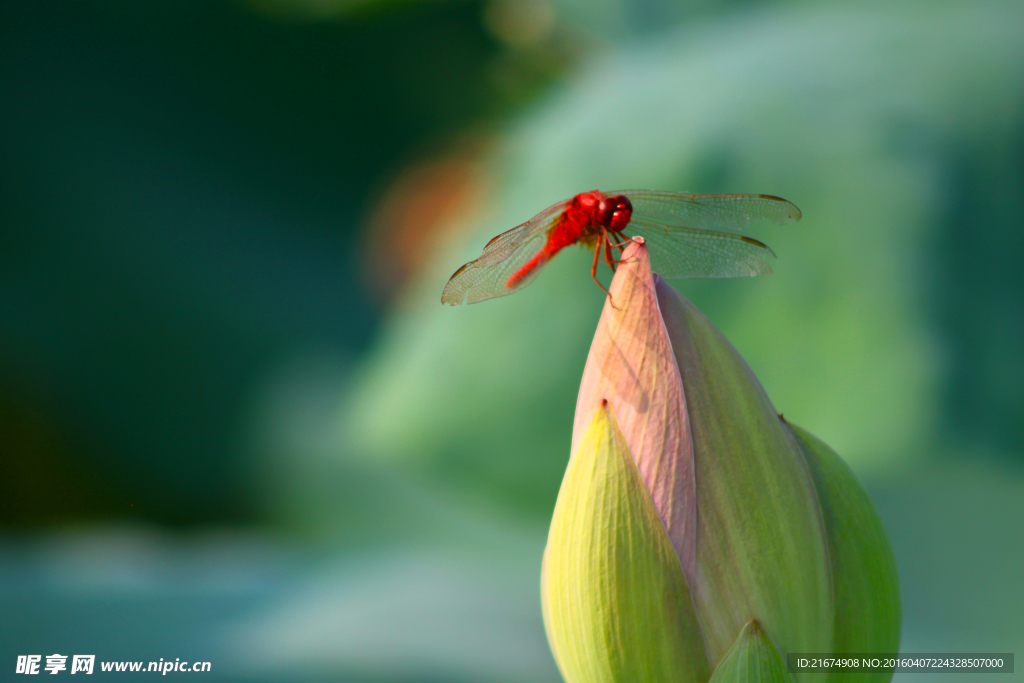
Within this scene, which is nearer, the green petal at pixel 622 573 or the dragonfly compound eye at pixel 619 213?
the green petal at pixel 622 573

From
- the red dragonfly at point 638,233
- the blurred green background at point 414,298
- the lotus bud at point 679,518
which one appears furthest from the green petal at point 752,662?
the blurred green background at point 414,298

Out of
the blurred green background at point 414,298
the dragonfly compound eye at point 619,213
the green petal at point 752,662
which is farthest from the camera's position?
the blurred green background at point 414,298

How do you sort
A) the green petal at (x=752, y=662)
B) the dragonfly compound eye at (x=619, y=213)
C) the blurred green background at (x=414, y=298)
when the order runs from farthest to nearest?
the blurred green background at (x=414, y=298)
the dragonfly compound eye at (x=619, y=213)
the green petal at (x=752, y=662)

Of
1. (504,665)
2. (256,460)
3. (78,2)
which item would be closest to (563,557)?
(504,665)

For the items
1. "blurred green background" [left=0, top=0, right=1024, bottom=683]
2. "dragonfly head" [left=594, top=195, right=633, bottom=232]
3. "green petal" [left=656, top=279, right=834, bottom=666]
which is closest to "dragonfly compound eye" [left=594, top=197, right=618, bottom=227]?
"dragonfly head" [left=594, top=195, right=633, bottom=232]

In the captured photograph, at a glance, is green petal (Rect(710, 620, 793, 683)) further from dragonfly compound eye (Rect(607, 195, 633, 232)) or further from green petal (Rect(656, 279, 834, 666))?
dragonfly compound eye (Rect(607, 195, 633, 232))

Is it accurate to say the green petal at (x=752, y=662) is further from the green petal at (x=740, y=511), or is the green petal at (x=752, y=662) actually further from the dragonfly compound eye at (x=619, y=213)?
the dragonfly compound eye at (x=619, y=213)

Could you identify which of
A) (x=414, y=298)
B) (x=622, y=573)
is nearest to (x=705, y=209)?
(x=622, y=573)
